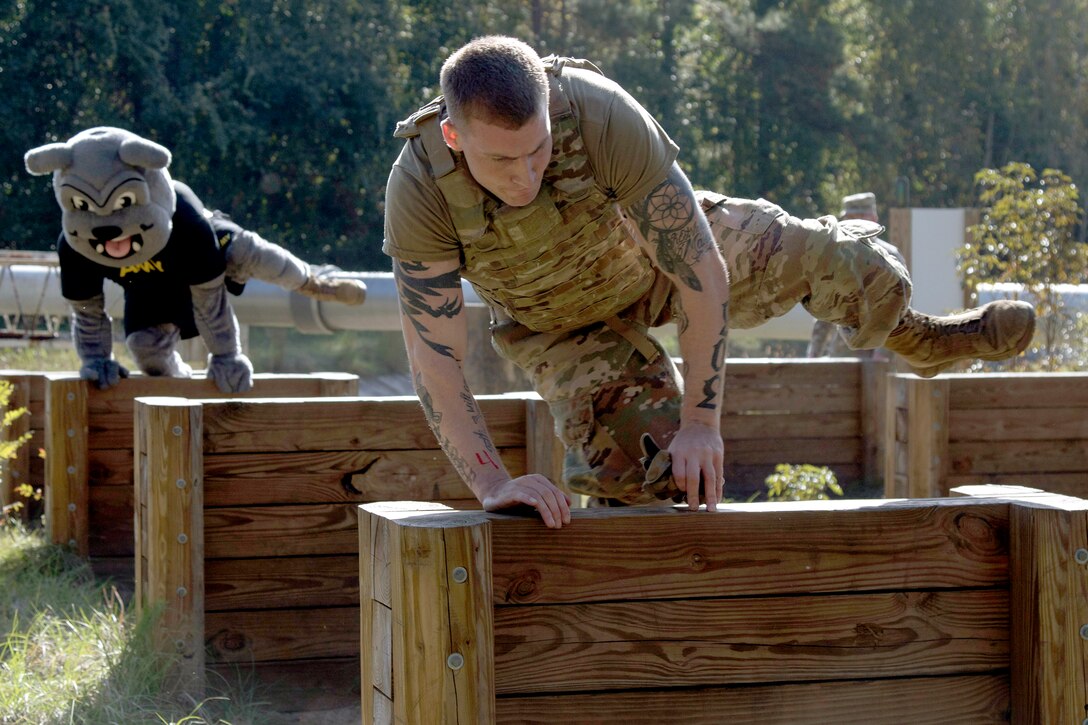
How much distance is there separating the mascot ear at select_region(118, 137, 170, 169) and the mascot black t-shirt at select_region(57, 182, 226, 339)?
0.58ft

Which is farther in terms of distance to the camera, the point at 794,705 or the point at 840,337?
the point at 840,337

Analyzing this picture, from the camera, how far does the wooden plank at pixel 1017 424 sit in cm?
538

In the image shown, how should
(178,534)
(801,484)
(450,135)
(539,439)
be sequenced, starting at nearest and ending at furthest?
(450,135)
(178,534)
(539,439)
(801,484)

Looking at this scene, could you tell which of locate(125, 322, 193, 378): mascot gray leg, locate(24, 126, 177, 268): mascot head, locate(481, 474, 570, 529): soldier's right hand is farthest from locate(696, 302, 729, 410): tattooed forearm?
locate(125, 322, 193, 378): mascot gray leg

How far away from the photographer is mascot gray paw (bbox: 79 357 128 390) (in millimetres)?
5688

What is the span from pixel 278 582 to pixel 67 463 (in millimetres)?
1723

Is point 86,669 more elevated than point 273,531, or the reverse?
point 273,531

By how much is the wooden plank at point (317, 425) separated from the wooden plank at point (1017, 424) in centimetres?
213

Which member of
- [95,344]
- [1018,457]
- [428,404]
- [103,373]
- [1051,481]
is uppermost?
[428,404]

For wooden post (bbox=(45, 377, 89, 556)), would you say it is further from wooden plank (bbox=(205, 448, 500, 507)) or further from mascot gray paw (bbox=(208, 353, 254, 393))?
wooden plank (bbox=(205, 448, 500, 507))

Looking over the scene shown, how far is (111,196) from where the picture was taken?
5.61m

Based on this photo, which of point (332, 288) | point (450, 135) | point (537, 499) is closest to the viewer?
point (537, 499)

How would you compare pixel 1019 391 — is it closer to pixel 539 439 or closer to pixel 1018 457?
pixel 1018 457

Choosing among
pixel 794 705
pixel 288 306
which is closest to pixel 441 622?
pixel 794 705
